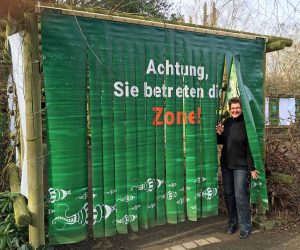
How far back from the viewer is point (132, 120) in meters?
4.22

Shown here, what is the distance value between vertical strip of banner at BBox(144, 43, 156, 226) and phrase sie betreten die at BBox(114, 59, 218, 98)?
12 mm

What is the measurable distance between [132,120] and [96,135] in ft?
1.55

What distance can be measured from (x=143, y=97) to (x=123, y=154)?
71 cm

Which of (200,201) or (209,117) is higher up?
(209,117)

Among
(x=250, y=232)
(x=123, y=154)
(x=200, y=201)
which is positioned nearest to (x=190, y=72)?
(x=123, y=154)

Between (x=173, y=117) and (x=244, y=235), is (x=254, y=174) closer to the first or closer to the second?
(x=244, y=235)

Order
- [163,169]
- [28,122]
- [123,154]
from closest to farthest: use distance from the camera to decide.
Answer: [28,122]
[123,154]
[163,169]

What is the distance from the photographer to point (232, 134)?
16.2 ft

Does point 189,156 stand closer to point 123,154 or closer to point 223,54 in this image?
point 123,154

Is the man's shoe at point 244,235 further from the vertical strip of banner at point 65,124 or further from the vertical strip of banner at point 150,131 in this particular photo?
the vertical strip of banner at point 65,124

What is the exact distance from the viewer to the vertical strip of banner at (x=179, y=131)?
4566 mm

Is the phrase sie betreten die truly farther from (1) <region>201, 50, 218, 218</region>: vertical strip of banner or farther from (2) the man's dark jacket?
(2) the man's dark jacket

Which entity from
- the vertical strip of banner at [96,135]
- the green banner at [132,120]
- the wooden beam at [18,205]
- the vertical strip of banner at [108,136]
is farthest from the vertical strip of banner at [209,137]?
the wooden beam at [18,205]

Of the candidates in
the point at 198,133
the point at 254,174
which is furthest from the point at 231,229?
the point at 198,133
